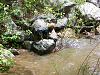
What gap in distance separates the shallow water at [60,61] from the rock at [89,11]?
1.28 m

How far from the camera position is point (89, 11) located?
8.97 m

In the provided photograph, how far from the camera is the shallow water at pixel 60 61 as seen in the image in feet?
18.1

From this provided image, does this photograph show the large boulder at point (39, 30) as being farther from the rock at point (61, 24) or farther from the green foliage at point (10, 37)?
the rock at point (61, 24)

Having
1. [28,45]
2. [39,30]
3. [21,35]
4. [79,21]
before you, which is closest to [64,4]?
[79,21]

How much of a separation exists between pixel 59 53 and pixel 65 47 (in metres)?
0.52

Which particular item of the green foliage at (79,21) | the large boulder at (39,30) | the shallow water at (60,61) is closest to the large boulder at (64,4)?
the green foliage at (79,21)

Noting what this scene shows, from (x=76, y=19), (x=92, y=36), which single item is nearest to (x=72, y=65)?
(x=92, y=36)

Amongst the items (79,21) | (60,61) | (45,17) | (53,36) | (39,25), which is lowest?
(60,61)

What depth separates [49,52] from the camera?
688 centimetres

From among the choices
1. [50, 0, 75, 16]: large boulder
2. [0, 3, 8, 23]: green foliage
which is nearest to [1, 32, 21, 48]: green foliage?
[0, 3, 8, 23]: green foliage

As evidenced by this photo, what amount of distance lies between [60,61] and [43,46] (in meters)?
0.73

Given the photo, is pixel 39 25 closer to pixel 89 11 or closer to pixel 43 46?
pixel 43 46

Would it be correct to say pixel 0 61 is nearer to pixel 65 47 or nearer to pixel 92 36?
pixel 65 47

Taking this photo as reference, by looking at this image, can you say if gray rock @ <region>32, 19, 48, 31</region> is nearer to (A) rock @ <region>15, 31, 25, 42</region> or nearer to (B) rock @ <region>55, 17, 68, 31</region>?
(A) rock @ <region>15, 31, 25, 42</region>
